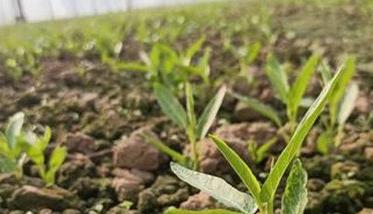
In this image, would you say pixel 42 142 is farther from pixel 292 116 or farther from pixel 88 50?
pixel 88 50

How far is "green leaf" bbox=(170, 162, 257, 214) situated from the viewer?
3.23 feet

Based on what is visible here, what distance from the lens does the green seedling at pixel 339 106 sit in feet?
5.24

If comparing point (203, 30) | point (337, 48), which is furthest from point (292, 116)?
point (203, 30)

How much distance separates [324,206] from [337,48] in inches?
75.6

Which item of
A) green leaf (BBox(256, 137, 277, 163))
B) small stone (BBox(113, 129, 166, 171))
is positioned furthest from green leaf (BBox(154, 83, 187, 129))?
green leaf (BBox(256, 137, 277, 163))

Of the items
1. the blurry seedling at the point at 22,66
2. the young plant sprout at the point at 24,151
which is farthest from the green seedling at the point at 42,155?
the blurry seedling at the point at 22,66

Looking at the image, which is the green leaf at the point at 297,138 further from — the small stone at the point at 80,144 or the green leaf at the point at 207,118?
the small stone at the point at 80,144

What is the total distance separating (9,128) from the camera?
5.20ft

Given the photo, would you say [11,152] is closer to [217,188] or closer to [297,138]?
[217,188]

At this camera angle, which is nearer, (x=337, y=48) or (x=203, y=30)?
(x=337, y=48)

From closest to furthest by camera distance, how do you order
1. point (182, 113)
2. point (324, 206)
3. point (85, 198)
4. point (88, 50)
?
1. point (324, 206)
2. point (85, 198)
3. point (182, 113)
4. point (88, 50)

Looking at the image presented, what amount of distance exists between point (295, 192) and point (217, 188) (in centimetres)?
13

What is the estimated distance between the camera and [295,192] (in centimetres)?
100

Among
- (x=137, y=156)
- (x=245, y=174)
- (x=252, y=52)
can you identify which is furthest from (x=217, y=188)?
(x=252, y=52)
